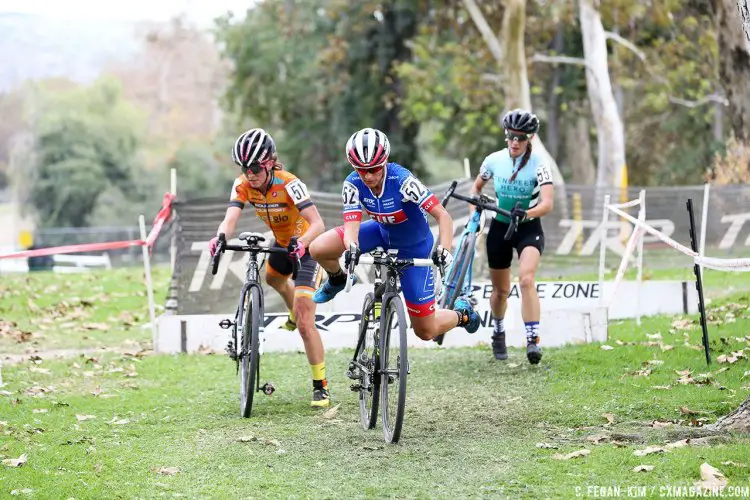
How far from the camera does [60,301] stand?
63.1ft

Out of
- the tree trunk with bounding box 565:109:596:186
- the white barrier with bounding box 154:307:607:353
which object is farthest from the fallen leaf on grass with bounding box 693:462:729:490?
the tree trunk with bounding box 565:109:596:186

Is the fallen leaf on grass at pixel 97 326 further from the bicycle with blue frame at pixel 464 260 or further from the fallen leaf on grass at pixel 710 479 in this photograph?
the fallen leaf on grass at pixel 710 479

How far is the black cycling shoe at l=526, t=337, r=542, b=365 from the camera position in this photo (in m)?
11.3

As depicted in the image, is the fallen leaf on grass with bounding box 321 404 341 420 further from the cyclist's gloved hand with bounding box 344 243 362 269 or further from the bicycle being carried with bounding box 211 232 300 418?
the cyclist's gloved hand with bounding box 344 243 362 269

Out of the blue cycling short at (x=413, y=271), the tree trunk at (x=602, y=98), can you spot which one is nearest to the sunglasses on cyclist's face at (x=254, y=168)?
the blue cycling short at (x=413, y=271)

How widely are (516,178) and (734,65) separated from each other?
1026 cm

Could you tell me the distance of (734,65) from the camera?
806 inches

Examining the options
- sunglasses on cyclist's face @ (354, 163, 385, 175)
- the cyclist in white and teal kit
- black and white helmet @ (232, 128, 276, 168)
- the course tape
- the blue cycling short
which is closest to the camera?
sunglasses on cyclist's face @ (354, 163, 385, 175)

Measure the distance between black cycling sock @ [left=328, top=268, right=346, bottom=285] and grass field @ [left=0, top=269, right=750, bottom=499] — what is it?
1045 mm

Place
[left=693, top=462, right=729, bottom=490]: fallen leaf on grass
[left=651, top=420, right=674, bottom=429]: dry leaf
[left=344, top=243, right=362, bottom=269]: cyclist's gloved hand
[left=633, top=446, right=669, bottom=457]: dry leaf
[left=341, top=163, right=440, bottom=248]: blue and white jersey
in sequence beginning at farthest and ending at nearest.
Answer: [left=341, top=163, right=440, bottom=248]: blue and white jersey, [left=651, top=420, right=674, bottom=429]: dry leaf, [left=344, top=243, right=362, bottom=269]: cyclist's gloved hand, [left=633, top=446, right=669, bottom=457]: dry leaf, [left=693, top=462, right=729, bottom=490]: fallen leaf on grass

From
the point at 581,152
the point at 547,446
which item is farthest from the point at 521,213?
the point at 581,152

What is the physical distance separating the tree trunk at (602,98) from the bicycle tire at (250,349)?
73.4 ft

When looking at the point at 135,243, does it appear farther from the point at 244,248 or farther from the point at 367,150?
the point at 367,150

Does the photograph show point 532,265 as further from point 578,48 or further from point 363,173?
point 578,48
